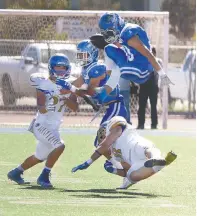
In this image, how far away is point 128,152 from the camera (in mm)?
9852

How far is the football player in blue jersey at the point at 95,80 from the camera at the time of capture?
10078 mm

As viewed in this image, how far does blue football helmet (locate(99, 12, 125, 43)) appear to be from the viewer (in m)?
10.6

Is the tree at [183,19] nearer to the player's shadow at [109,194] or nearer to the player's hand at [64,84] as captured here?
the player's hand at [64,84]

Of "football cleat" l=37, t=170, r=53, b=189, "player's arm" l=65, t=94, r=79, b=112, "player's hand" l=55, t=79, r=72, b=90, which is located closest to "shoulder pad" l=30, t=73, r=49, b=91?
"player's hand" l=55, t=79, r=72, b=90

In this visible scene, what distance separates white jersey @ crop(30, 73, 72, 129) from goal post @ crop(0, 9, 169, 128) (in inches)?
370

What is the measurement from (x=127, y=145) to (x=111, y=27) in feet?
4.32

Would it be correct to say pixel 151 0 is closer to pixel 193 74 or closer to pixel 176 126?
pixel 193 74

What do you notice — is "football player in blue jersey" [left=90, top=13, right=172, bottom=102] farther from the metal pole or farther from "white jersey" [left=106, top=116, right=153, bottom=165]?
the metal pole

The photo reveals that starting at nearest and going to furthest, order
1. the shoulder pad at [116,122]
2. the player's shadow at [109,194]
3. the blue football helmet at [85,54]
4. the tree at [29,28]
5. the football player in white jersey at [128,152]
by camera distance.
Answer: the player's shadow at [109,194] < the football player in white jersey at [128,152] < the shoulder pad at [116,122] < the blue football helmet at [85,54] < the tree at [29,28]

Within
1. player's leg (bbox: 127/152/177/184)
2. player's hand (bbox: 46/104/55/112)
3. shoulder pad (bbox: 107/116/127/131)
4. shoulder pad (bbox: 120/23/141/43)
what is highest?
shoulder pad (bbox: 120/23/141/43)

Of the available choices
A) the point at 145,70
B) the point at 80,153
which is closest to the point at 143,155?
the point at 145,70

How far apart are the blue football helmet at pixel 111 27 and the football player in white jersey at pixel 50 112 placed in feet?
2.32

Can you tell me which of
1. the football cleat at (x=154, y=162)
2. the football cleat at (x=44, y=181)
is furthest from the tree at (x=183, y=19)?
the football cleat at (x=154, y=162)

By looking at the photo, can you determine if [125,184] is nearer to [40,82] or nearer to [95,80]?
[95,80]
